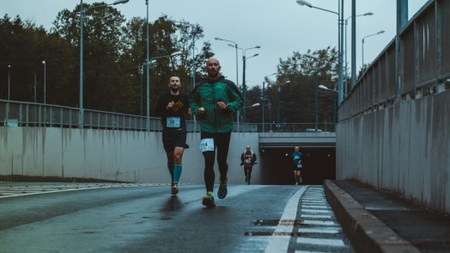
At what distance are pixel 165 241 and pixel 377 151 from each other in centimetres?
892

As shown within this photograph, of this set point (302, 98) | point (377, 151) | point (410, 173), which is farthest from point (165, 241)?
point (302, 98)

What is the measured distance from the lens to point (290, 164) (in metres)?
86.1

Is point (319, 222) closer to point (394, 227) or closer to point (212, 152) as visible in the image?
point (394, 227)

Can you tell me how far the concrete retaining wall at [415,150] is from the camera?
8523 millimetres

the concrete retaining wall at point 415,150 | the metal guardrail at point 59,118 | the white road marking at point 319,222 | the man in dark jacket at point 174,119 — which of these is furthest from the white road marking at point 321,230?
the metal guardrail at point 59,118

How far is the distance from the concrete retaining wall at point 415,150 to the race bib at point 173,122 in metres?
3.27

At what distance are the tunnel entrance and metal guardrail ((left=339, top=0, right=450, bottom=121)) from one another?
51.5m

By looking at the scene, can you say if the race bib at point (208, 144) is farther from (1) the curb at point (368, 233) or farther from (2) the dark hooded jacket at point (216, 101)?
(1) the curb at point (368, 233)

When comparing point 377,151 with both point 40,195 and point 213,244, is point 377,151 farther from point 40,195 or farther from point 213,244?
point 213,244

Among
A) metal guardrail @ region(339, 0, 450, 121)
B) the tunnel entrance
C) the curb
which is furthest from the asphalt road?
the tunnel entrance

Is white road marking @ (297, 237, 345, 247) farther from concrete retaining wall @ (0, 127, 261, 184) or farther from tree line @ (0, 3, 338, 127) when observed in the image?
tree line @ (0, 3, 338, 127)

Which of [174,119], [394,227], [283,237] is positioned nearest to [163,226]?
[283,237]

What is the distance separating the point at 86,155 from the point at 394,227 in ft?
87.6

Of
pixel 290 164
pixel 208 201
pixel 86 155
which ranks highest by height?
pixel 208 201
